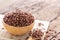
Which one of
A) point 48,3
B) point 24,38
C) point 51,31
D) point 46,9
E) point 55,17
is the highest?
point 48,3

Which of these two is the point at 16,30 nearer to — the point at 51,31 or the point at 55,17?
the point at 51,31

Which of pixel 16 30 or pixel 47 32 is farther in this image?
pixel 47 32

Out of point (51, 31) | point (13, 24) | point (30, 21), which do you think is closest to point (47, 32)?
point (51, 31)

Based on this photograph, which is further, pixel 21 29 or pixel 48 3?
pixel 48 3

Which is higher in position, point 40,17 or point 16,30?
point 40,17

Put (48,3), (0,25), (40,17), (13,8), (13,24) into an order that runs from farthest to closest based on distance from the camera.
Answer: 1. (48,3)
2. (13,8)
3. (40,17)
4. (0,25)
5. (13,24)

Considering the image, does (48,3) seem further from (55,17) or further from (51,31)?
(51,31)

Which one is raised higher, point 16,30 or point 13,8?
point 13,8

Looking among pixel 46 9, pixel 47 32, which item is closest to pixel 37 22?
pixel 47 32

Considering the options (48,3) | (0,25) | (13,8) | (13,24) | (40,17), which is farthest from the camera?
(48,3)
